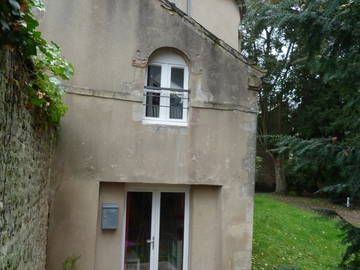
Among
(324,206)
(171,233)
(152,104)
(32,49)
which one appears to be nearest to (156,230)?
(171,233)

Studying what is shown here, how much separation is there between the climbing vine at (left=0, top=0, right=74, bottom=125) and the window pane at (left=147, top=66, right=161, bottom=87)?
2591 millimetres

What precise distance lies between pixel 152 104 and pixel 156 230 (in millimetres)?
2754

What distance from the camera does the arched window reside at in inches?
285

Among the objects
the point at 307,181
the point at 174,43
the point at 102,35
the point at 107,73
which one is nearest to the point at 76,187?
the point at 107,73

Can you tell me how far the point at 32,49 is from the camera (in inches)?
119

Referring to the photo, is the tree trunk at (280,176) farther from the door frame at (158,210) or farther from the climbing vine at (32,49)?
the climbing vine at (32,49)

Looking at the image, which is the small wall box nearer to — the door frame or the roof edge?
the door frame

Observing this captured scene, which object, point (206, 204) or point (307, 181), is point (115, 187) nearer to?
point (206, 204)

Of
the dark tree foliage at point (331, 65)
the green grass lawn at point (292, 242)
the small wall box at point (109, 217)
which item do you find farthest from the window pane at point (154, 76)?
the green grass lawn at point (292, 242)

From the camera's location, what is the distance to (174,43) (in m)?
7.21

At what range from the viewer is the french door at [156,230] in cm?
721

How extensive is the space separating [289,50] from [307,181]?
32.6 ft

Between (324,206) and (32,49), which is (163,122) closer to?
(32,49)

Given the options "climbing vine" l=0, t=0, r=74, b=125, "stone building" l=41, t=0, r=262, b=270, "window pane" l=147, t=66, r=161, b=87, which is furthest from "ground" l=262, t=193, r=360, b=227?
"climbing vine" l=0, t=0, r=74, b=125
